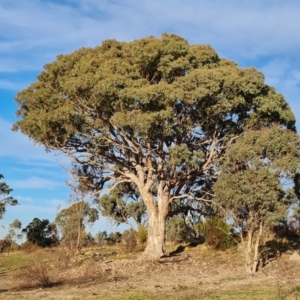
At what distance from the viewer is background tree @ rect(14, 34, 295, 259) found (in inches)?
925

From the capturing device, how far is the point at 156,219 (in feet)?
89.6

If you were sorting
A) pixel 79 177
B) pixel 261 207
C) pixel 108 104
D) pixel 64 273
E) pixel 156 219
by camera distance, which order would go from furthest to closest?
pixel 79 177 < pixel 156 219 < pixel 108 104 < pixel 64 273 < pixel 261 207

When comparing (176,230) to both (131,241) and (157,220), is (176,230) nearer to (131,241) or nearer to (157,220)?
(131,241)

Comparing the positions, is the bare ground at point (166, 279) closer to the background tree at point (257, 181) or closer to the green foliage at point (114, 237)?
the background tree at point (257, 181)

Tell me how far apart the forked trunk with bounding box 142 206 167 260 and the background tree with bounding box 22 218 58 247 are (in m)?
22.3

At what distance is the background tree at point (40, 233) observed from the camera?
48.2 m

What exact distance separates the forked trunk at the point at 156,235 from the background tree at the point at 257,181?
19.6 ft

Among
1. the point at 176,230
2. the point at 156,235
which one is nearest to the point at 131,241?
the point at 176,230

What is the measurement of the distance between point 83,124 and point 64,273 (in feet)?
24.8

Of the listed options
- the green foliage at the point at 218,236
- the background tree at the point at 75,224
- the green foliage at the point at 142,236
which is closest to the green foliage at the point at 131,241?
the green foliage at the point at 142,236

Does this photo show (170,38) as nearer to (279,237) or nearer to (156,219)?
(156,219)

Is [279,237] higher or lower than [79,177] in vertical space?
lower

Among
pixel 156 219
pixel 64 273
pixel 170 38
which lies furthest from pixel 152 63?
pixel 64 273

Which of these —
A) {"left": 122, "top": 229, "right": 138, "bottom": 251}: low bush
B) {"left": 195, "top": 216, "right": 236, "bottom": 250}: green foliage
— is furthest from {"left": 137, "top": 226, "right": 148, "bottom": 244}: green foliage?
{"left": 195, "top": 216, "right": 236, "bottom": 250}: green foliage
